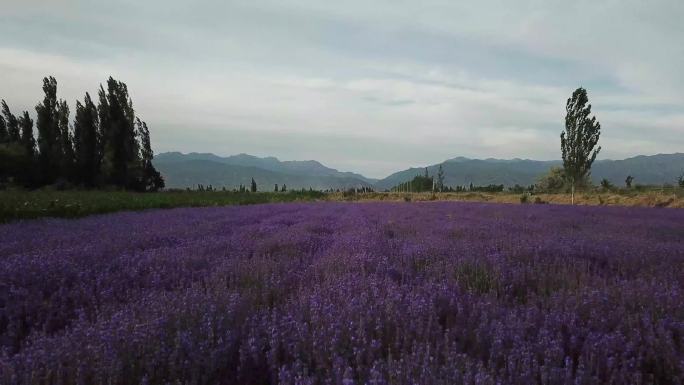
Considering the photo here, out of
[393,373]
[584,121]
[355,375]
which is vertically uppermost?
[584,121]

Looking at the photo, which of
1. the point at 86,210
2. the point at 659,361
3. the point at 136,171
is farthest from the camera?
the point at 136,171

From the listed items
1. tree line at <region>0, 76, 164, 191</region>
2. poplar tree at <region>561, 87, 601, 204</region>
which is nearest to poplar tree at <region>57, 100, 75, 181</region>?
tree line at <region>0, 76, 164, 191</region>

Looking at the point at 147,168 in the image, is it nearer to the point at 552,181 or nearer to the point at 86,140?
the point at 86,140

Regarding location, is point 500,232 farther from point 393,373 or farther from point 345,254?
point 393,373

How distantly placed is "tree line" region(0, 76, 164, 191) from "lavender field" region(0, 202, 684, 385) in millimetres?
33141

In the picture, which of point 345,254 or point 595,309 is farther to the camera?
point 345,254

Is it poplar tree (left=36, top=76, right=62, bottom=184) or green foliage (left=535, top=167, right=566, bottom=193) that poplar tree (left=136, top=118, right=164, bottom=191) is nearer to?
poplar tree (left=36, top=76, right=62, bottom=184)

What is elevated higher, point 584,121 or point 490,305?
point 584,121

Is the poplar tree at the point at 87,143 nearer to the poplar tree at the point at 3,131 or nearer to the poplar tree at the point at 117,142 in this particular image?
the poplar tree at the point at 117,142

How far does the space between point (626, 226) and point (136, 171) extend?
3482 centimetres

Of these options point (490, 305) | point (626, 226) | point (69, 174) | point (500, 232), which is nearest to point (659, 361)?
point (490, 305)

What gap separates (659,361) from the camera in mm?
1939

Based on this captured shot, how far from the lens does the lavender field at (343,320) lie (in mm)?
1721

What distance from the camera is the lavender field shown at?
172cm
